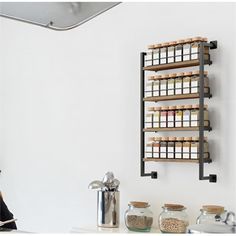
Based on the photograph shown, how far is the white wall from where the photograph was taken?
2.41 meters

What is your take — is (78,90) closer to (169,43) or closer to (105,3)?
(169,43)

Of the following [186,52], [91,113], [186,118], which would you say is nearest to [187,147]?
[186,118]

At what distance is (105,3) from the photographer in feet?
3.42

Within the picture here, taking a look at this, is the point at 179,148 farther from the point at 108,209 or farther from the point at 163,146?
the point at 108,209

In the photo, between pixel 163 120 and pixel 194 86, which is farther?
pixel 163 120

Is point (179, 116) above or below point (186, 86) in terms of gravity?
below

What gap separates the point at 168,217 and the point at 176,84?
0.68 metres

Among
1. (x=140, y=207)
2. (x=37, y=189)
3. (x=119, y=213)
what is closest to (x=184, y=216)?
(x=140, y=207)

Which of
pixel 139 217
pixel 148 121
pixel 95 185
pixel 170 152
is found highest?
pixel 148 121

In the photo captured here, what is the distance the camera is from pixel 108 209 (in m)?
2.62

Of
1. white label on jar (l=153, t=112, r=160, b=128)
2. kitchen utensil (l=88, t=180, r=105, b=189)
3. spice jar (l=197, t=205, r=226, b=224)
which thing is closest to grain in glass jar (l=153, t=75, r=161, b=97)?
white label on jar (l=153, t=112, r=160, b=128)

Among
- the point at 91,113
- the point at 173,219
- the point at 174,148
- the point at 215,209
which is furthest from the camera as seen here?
the point at 91,113

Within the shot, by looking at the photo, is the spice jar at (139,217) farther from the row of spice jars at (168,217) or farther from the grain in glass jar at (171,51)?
the grain in glass jar at (171,51)

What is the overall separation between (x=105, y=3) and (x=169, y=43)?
1.47 meters
